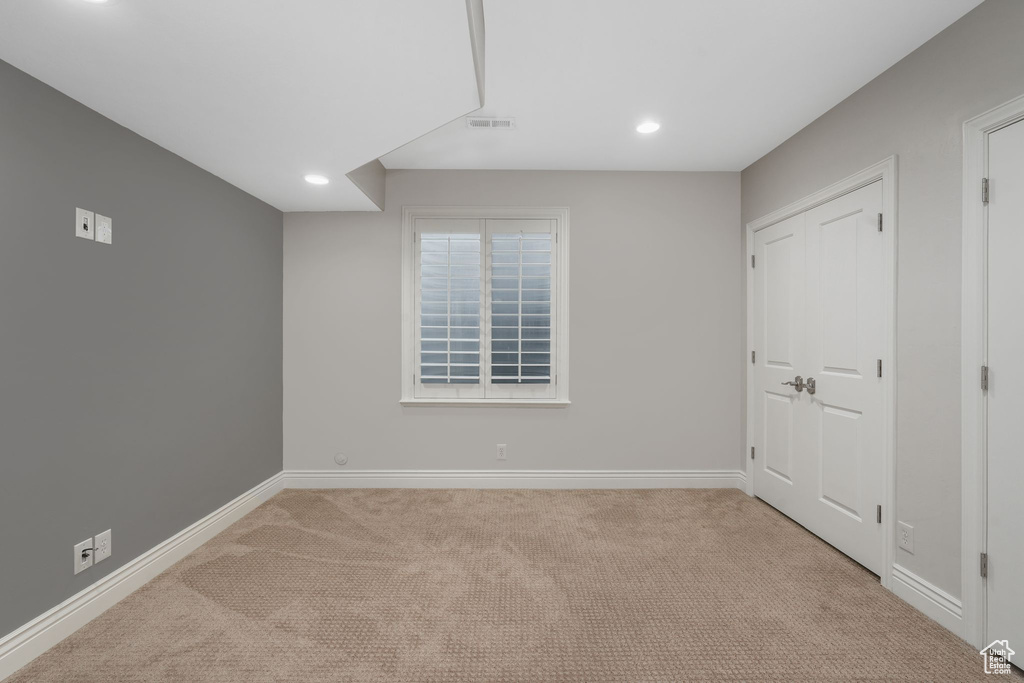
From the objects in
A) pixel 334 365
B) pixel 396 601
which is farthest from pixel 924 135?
pixel 334 365

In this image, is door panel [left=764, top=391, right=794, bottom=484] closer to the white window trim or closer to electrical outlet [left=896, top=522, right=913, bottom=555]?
electrical outlet [left=896, top=522, right=913, bottom=555]

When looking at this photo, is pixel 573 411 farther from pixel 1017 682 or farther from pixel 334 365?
pixel 1017 682

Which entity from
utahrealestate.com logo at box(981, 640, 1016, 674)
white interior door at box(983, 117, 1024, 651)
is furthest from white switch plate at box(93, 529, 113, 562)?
white interior door at box(983, 117, 1024, 651)

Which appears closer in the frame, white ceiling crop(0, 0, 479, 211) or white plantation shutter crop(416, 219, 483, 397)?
white ceiling crop(0, 0, 479, 211)

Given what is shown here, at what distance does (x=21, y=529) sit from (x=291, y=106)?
2.00 meters

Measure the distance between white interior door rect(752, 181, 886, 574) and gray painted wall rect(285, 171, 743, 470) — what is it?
36 cm

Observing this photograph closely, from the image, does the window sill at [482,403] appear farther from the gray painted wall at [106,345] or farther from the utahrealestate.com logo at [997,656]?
the utahrealestate.com logo at [997,656]

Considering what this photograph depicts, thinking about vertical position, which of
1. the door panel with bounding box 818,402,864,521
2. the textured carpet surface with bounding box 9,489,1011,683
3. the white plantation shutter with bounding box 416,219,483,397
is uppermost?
the white plantation shutter with bounding box 416,219,483,397

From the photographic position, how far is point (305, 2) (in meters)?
1.32

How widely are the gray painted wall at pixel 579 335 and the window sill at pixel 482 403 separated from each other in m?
0.05

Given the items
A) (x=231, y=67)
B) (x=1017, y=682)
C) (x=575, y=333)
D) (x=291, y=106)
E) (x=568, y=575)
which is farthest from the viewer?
(x=575, y=333)

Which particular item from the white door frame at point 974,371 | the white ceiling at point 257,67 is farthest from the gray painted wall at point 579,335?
the white door frame at point 974,371

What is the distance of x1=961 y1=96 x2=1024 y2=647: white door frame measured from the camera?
169cm

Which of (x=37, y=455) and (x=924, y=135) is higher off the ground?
(x=924, y=135)
